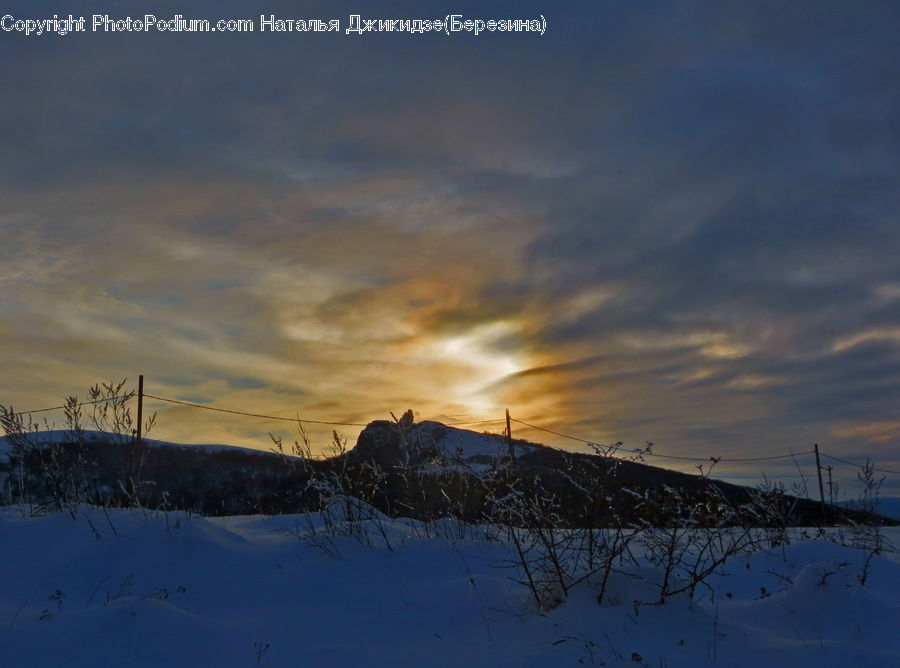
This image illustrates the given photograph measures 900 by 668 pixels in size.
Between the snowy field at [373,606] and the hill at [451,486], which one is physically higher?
the hill at [451,486]

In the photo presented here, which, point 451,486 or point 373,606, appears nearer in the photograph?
point 373,606

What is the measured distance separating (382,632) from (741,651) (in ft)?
6.85

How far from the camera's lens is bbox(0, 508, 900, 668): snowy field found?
3.55 meters

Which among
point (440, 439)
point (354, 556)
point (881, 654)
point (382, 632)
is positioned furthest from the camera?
point (440, 439)

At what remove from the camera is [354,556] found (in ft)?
18.7

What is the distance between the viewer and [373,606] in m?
4.67

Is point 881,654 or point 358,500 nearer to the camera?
point 881,654

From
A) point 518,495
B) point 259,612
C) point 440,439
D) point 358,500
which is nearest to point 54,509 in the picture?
point 358,500

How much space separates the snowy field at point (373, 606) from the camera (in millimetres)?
3549

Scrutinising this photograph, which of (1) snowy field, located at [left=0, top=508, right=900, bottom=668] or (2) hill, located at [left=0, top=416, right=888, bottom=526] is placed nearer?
(1) snowy field, located at [left=0, top=508, right=900, bottom=668]

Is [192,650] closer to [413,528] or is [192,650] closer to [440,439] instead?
[413,528]

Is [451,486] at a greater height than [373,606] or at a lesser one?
greater

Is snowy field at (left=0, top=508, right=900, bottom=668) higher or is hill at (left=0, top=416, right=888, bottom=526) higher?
hill at (left=0, top=416, right=888, bottom=526)

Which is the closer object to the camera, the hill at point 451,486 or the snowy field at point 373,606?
the snowy field at point 373,606
